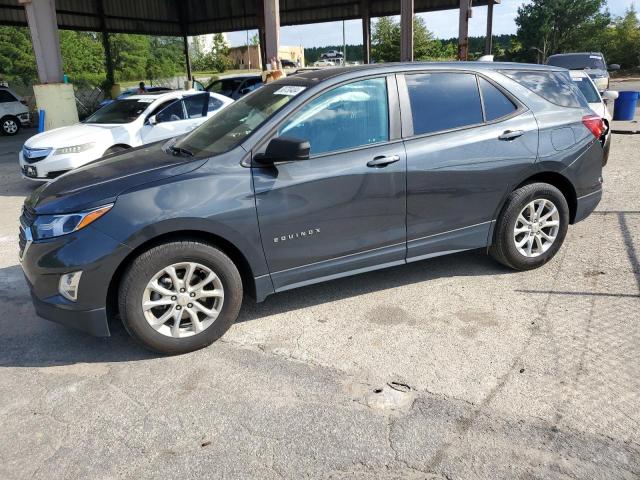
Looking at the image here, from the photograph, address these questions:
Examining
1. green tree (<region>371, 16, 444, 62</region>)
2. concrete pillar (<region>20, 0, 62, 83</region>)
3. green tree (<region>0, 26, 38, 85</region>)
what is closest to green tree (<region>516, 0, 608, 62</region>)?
green tree (<region>371, 16, 444, 62</region>)

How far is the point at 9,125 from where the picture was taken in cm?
1997

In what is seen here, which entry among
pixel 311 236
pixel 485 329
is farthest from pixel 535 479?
pixel 311 236

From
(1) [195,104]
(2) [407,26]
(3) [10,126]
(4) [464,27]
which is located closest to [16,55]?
(3) [10,126]

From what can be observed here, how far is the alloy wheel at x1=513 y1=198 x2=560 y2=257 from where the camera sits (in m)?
4.57

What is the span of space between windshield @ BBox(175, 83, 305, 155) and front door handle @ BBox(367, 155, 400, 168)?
0.73m

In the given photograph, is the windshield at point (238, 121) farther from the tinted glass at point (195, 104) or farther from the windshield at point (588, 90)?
the windshield at point (588, 90)

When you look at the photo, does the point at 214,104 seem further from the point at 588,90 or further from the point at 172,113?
the point at 588,90

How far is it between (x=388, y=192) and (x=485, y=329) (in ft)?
3.90

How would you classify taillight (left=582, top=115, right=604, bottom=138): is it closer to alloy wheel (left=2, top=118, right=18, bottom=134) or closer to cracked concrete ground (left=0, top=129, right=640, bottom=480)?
cracked concrete ground (left=0, top=129, right=640, bottom=480)

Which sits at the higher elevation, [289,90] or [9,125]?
[289,90]

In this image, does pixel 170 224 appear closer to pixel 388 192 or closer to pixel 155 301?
pixel 155 301

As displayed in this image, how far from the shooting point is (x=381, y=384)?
3.19m

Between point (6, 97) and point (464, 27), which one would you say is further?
point (6, 97)

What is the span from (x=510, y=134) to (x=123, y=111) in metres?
7.54
